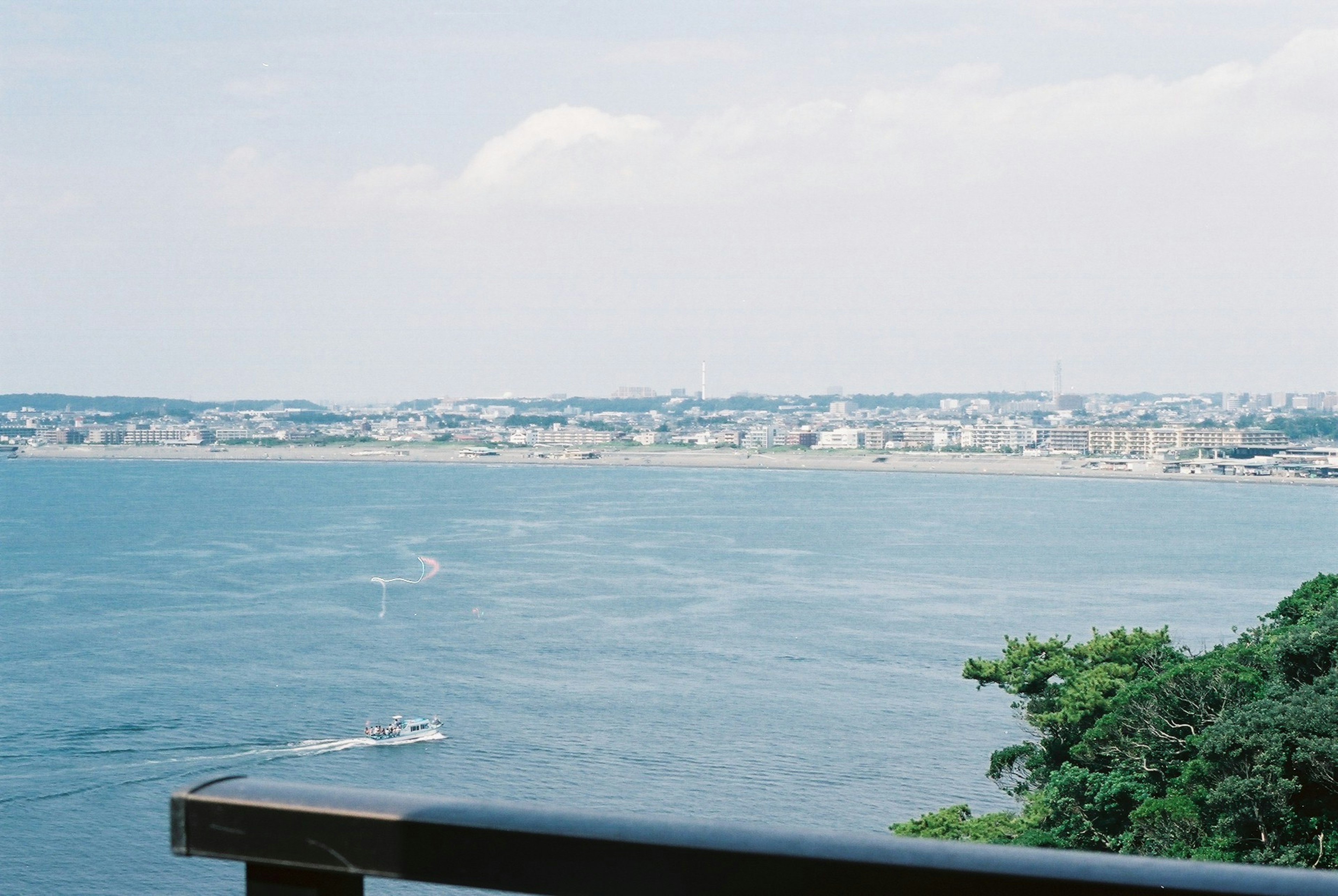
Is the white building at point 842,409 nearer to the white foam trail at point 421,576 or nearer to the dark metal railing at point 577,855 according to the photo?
the white foam trail at point 421,576

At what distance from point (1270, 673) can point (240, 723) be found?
1142 centimetres

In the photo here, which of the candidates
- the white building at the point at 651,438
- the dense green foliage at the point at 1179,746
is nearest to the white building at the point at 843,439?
the white building at the point at 651,438

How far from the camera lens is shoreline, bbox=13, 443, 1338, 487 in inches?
2275

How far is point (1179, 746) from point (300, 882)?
25.4 feet

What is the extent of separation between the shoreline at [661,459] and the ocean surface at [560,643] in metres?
17.7

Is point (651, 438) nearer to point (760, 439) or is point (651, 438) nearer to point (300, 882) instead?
point (760, 439)

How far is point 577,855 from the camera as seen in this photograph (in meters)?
0.45

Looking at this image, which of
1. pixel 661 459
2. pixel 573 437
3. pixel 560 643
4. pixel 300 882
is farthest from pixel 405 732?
pixel 573 437

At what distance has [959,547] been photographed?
30.2m

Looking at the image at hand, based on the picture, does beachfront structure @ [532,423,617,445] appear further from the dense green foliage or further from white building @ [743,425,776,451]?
the dense green foliage

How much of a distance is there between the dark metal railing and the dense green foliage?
15.7 feet

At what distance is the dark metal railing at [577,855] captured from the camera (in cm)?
40

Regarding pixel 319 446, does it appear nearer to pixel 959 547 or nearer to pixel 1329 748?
pixel 959 547

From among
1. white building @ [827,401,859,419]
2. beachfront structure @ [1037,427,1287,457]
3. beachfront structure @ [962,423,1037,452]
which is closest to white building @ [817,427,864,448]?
beachfront structure @ [962,423,1037,452]
